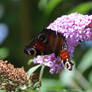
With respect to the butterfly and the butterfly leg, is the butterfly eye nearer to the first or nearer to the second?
the butterfly

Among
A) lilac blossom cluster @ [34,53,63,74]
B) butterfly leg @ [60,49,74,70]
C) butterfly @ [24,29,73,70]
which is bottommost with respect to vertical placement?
lilac blossom cluster @ [34,53,63,74]

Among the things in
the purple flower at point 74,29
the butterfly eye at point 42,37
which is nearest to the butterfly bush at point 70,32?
the purple flower at point 74,29

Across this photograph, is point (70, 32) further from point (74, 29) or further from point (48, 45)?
point (48, 45)

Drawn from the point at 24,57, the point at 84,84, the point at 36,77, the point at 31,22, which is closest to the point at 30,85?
the point at 36,77

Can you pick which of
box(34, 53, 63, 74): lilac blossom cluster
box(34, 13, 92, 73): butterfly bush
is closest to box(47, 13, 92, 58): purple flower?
box(34, 13, 92, 73): butterfly bush

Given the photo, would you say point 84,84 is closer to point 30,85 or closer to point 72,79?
point 72,79

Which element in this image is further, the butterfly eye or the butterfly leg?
the butterfly eye

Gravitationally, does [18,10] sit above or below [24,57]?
above

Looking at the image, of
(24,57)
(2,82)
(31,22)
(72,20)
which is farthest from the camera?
(31,22)

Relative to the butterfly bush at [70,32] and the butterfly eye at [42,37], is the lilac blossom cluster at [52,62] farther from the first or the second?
the butterfly eye at [42,37]
